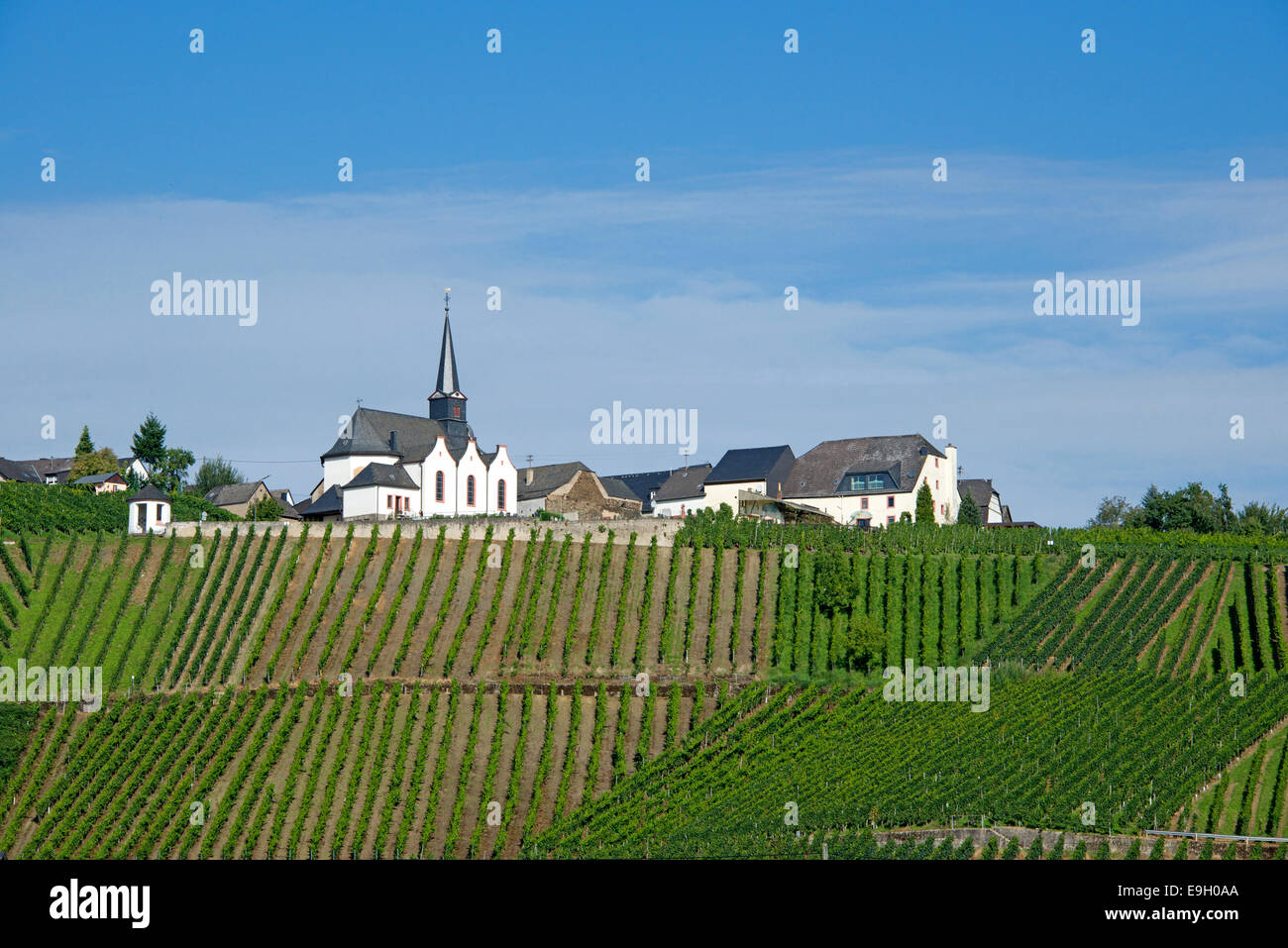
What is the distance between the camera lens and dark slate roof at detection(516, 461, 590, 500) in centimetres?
10575

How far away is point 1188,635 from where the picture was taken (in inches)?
2672

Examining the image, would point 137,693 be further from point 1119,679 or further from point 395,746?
point 1119,679

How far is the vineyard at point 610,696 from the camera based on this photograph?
53.2 meters

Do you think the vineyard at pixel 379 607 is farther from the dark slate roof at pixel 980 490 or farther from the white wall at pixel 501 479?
the dark slate roof at pixel 980 490

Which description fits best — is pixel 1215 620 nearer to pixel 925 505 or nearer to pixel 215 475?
pixel 925 505

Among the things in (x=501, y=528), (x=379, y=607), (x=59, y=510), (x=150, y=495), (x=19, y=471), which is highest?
(x=19, y=471)

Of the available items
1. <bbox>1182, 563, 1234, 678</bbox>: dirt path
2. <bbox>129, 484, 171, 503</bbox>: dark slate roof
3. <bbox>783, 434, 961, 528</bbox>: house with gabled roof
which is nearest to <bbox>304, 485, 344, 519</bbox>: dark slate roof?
<bbox>129, 484, 171, 503</bbox>: dark slate roof

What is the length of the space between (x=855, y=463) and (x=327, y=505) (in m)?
34.9

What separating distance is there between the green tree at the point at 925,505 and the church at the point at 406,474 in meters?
27.0

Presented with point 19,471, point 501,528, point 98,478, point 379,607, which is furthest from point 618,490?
point 19,471

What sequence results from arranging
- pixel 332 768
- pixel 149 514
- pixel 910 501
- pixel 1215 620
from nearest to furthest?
pixel 332 768 → pixel 1215 620 → pixel 149 514 → pixel 910 501

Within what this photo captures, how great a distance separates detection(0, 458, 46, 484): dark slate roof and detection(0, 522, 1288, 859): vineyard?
60.7 meters

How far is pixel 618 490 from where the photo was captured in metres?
114
